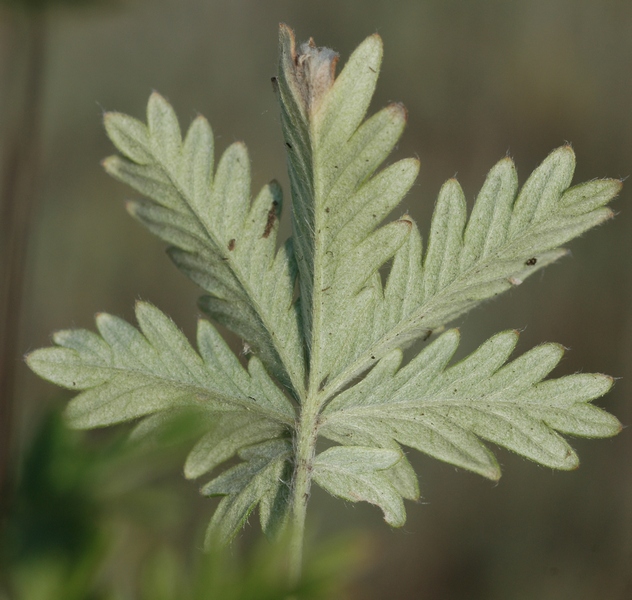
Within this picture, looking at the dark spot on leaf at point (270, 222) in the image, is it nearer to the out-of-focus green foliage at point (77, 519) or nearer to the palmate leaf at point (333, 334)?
the palmate leaf at point (333, 334)

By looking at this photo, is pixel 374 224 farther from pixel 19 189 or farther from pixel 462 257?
pixel 19 189

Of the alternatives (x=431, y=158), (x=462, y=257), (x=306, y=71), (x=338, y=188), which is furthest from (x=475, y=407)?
(x=431, y=158)

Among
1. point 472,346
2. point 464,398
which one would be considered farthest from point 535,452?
point 472,346

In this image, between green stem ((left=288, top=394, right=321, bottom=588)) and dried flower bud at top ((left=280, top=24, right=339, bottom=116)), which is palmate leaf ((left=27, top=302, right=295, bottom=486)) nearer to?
green stem ((left=288, top=394, right=321, bottom=588))

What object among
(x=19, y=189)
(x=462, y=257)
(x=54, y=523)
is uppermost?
(x=19, y=189)

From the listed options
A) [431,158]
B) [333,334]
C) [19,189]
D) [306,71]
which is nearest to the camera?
[306,71]

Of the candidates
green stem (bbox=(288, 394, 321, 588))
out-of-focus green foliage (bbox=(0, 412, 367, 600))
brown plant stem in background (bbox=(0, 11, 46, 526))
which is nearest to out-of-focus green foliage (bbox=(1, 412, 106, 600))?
out-of-focus green foliage (bbox=(0, 412, 367, 600))

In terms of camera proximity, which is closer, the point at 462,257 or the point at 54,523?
the point at 54,523
